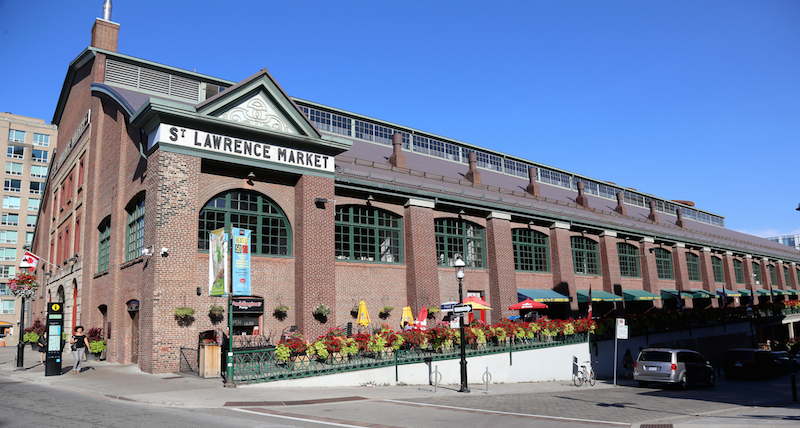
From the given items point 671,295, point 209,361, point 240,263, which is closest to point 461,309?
point 240,263

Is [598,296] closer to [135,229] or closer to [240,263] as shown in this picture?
[240,263]

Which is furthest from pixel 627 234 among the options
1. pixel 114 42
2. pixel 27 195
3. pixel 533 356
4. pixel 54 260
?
pixel 27 195

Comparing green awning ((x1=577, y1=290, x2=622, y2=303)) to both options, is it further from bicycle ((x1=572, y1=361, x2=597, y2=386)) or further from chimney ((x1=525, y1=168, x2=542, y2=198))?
bicycle ((x1=572, y1=361, x2=597, y2=386))

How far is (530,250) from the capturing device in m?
35.8

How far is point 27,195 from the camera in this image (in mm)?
82250

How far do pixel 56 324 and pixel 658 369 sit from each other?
76.3 ft

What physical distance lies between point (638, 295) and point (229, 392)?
110 ft

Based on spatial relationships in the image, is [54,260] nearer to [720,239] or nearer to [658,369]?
[658,369]

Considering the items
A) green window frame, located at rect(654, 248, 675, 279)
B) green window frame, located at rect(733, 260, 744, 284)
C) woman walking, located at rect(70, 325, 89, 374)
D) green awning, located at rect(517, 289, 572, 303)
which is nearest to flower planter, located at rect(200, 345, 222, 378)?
woman walking, located at rect(70, 325, 89, 374)

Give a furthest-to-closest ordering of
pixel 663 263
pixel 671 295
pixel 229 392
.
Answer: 1. pixel 663 263
2. pixel 671 295
3. pixel 229 392

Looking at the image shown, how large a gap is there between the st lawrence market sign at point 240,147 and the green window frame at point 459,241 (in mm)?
8525

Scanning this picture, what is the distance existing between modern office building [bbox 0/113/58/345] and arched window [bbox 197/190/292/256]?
6922 cm

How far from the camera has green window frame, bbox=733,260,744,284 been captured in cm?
5778

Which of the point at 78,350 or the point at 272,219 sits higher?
the point at 272,219
